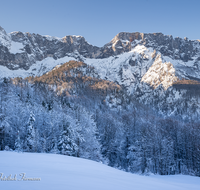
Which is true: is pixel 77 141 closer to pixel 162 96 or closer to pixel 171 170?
pixel 171 170

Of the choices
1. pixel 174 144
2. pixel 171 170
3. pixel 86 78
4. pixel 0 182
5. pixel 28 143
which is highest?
pixel 86 78

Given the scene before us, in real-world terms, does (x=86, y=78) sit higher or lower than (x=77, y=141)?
higher

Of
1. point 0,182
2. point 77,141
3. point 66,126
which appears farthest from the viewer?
point 77,141

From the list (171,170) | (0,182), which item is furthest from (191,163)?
(0,182)

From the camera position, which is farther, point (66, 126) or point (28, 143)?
point (66, 126)

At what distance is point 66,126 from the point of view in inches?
1040

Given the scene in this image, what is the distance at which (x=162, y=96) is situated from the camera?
7156 inches

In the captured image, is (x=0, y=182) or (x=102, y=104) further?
(x=102, y=104)

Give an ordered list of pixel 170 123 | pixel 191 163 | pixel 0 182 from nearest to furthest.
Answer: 1. pixel 0 182
2. pixel 191 163
3. pixel 170 123

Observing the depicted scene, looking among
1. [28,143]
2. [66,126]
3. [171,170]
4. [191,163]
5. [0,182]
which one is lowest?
[171,170]

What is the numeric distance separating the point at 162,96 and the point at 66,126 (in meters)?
171

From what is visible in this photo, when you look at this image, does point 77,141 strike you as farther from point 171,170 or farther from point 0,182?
point 0,182

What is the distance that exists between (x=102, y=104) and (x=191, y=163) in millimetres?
104332

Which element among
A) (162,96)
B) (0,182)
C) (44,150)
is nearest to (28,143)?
(44,150)
